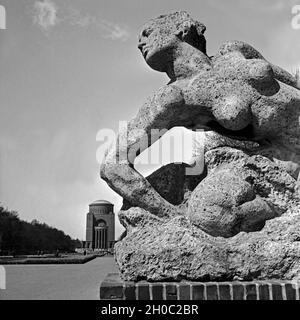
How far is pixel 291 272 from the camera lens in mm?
3443

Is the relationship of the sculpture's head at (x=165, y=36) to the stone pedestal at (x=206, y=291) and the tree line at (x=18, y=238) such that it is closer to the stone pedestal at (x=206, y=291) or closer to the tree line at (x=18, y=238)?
the stone pedestal at (x=206, y=291)

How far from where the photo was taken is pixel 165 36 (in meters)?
4.31

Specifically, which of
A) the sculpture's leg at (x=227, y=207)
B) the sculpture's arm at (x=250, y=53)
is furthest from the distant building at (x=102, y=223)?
the sculpture's leg at (x=227, y=207)

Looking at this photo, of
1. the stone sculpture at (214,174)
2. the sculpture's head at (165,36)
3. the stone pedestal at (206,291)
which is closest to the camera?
the stone pedestal at (206,291)

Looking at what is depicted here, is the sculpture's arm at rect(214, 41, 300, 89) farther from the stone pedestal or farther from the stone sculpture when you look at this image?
the stone pedestal

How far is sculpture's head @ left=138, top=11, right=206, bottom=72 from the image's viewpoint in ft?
14.1

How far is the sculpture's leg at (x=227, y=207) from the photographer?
11.9 feet

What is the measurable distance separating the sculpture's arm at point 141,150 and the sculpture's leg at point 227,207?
36 centimetres

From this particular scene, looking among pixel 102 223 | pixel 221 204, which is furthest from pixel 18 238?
pixel 221 204

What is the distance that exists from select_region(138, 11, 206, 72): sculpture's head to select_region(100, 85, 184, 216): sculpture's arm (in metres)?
0.45

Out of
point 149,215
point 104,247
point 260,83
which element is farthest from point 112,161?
point 104,247

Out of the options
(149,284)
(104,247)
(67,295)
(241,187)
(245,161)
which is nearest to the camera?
(149,284)

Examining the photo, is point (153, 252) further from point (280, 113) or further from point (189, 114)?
point (280, 113)

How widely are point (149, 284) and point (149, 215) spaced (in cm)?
71
